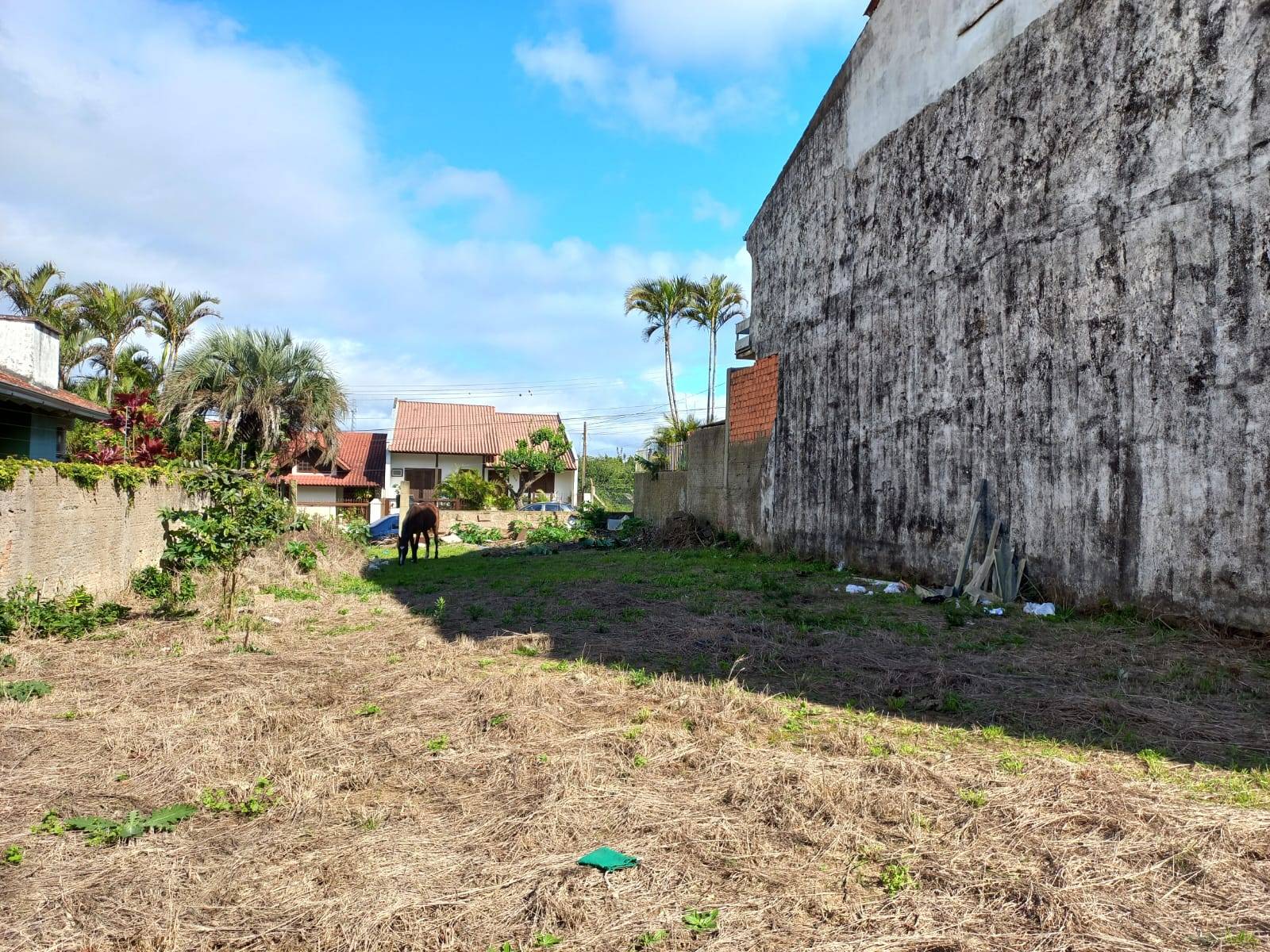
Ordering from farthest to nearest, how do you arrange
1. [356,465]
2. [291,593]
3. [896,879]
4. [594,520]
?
[356,465]
[594,520]
[291,593]
[896,879]

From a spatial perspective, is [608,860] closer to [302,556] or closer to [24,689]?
[24,689]

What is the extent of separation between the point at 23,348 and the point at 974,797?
1793cm

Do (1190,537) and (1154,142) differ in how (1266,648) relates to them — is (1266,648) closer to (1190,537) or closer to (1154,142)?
(1190,537)

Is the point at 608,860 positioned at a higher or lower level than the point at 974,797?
lower

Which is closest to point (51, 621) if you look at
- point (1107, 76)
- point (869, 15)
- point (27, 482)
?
point (27, 482)

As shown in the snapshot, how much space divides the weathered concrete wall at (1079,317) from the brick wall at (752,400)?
222 centimetres

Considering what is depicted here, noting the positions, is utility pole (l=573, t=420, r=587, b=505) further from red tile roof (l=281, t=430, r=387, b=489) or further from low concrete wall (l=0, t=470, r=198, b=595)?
low concrete wall (l=0, t=470, r=198, b=595)

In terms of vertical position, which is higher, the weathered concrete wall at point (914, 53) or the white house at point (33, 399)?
the weathered concrete wall at point (914, 53)

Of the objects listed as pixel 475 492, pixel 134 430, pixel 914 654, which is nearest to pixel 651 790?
pixel 914 654

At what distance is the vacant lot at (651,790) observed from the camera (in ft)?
9.66

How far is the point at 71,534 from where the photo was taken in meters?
8.69

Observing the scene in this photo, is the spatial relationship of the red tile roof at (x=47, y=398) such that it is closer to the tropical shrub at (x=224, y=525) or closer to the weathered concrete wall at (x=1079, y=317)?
the tropical shrub at (x=224, y=525)

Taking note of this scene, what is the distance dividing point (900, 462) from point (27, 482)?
1094 centimetres

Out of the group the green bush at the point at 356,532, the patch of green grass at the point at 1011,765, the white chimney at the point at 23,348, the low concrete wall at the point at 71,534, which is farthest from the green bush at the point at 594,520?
the patch of green grass at the point at 1011,765
